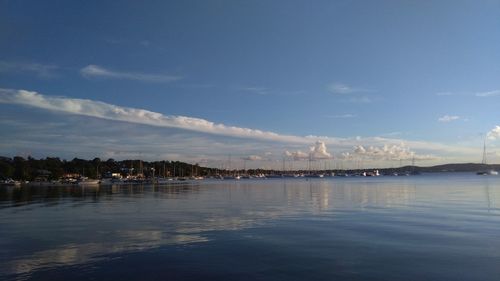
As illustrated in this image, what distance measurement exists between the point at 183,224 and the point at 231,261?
15.1 m

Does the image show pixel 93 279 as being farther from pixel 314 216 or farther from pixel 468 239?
pixel 314 216

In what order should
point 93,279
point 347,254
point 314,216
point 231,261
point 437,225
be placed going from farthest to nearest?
point 314,216 → point 437,225 → point 347,254 → point 231,261 → point 93,279

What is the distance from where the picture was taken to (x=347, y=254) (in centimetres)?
2355

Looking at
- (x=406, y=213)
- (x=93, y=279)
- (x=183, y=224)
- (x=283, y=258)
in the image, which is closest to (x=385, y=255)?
(x=283, y=258)

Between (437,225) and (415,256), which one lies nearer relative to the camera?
(415,256)

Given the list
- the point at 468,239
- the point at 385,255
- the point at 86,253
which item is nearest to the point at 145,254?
the point at 86,253

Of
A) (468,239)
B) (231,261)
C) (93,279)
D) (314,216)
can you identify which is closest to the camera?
(93,279)

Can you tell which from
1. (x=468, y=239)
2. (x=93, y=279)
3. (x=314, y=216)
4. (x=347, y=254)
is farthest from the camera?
(x=314, y=216)

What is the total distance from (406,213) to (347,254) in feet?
78.1

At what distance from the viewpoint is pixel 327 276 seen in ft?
62.0

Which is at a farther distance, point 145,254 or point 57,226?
point 57,226

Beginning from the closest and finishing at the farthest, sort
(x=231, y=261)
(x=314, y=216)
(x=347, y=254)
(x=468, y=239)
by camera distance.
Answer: (x=231, y=261) → (x=347, y=254) → (x=468, y=239) → (x=314, y=216)

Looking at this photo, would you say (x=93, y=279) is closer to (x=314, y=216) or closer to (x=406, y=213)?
(x=314, y=216)

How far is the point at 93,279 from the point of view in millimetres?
18297
